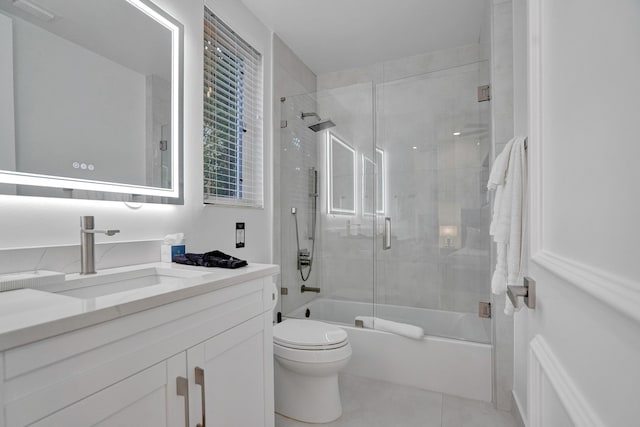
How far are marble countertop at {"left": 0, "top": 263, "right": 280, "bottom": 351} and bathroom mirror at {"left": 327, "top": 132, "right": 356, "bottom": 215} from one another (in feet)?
5.23

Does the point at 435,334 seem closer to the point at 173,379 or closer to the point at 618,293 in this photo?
the point at 173,379

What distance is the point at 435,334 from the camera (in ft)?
7.53

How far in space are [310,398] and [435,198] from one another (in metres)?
1.69

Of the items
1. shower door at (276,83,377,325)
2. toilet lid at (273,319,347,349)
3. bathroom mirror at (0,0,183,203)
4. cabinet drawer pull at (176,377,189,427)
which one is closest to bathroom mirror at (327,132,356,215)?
shower door at (276,83,377,325)

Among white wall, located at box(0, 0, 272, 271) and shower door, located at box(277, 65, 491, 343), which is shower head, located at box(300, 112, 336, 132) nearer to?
shower door, located at box(277, 65, 491, 343)

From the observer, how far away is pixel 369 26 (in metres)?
2.51

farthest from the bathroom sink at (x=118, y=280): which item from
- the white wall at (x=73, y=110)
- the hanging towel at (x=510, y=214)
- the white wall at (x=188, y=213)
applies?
the hanging towel at (x=510, y=214)

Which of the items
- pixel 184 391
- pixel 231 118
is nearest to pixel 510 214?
pixel 184 391

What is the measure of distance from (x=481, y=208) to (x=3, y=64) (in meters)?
2.60

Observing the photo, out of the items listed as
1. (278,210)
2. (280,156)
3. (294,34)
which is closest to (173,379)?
(278,210)

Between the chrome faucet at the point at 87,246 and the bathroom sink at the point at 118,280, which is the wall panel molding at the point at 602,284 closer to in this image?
the bathroom sink at the point at 118,280

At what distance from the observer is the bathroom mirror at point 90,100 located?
3.61 ft

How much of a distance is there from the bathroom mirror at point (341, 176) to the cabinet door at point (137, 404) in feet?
6.22

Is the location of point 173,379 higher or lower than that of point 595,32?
lower
